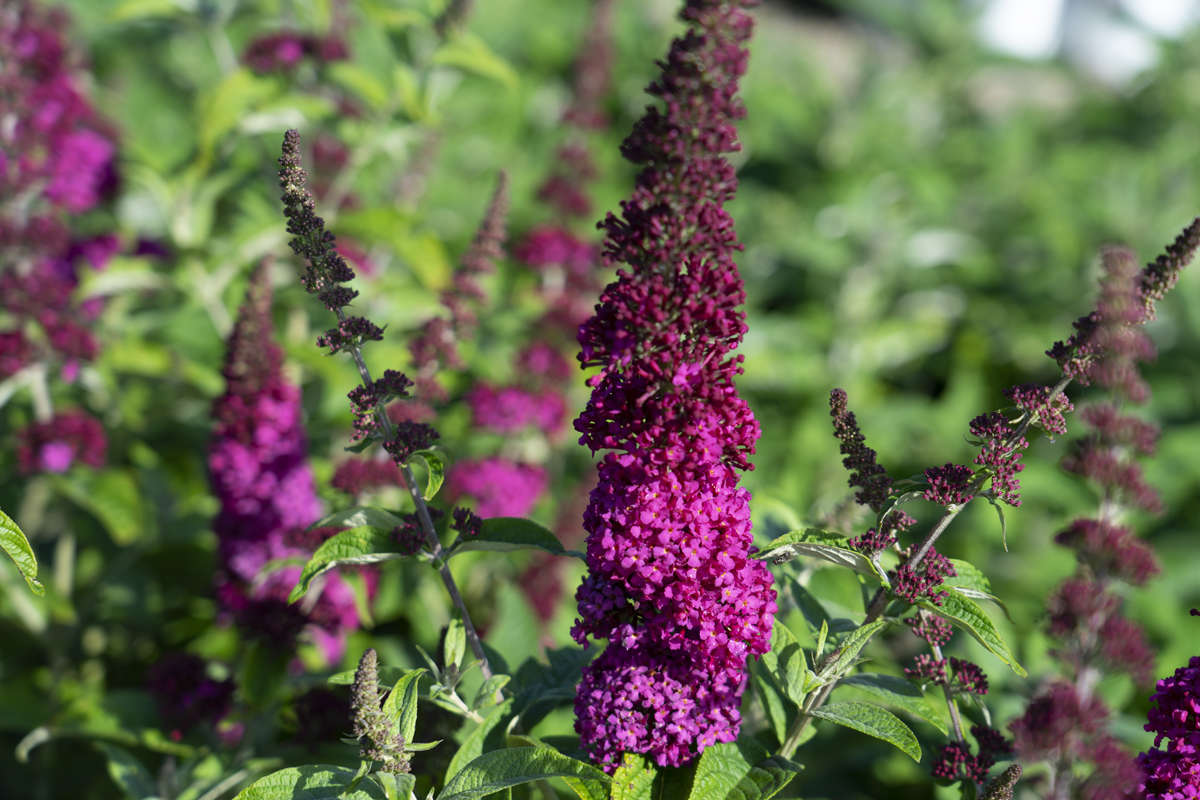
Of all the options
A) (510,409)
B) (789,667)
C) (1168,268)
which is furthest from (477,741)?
(510,409)

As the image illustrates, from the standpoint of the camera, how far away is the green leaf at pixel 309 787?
1.66 metres

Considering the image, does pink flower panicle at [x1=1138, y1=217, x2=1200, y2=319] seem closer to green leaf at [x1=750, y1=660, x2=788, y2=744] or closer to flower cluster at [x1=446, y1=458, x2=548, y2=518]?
green leaf at [x1=750, y1=660, x2=788, y2=744]

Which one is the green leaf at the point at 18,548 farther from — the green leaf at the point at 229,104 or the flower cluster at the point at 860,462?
the green leaf at the point at 229,104

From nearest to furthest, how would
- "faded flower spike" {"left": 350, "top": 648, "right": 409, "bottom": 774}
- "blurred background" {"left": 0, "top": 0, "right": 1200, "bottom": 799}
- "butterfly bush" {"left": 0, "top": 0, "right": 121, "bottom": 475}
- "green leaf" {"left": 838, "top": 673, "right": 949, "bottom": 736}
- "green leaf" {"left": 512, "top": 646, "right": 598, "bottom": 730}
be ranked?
"faded flower spike" {"left": 350, "top": 648, "right": 409, "bottom": 774} < "green leaf" {"left": 838, "top": 673, "right": 949, "bottom": 736} < "green leaf" {"left": 512, "top": 646, "right": 598, "bottom": 730} < "butterfly bush" {"left": 0, "top": 0, "right": 121, "bottom": 475} < "blurred background" {"left": 0, "top": 0, "right": 1200, "bottom": 799}

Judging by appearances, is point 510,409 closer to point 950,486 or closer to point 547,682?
point 547,682

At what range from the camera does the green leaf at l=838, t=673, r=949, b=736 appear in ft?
5.78

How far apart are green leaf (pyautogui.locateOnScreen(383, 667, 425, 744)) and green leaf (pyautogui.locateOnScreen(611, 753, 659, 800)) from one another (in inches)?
14.7

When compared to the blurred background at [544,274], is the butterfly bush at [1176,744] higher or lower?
lower

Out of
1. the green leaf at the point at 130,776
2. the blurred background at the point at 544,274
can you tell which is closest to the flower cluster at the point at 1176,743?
the blurred background at the point at 544,274

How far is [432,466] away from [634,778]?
26.7 inches

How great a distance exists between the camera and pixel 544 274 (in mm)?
4707

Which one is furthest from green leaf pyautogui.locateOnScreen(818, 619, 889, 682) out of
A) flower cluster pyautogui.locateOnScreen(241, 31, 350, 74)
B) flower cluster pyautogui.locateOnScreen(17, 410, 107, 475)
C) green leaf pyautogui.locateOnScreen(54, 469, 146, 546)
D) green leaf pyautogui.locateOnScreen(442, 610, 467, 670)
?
flower cluster pyautogui.locateOnScreen(241, 31, 350, 74)

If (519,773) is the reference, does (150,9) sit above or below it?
above

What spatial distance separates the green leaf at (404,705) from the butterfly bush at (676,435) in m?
0.30
